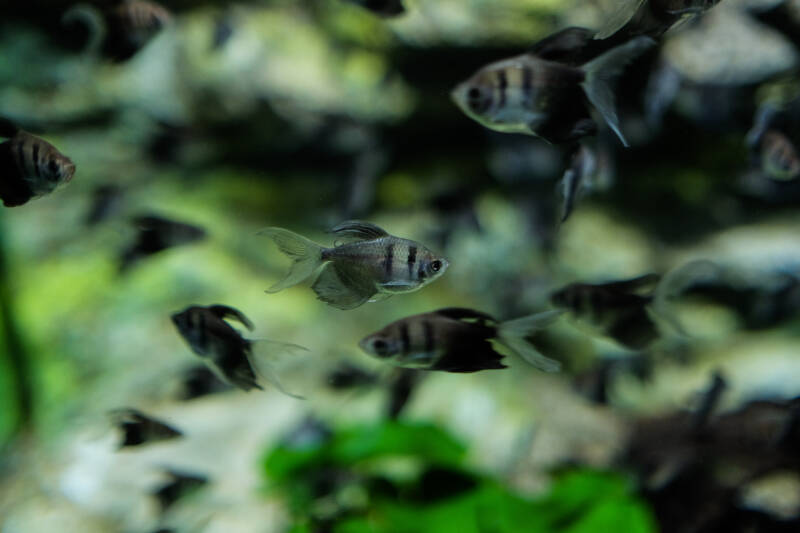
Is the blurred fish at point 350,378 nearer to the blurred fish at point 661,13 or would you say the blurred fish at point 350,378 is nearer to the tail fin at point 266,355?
the tail fin at point 266,355

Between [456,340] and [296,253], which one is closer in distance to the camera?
[296,253]

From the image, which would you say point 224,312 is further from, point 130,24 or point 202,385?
point 202,385

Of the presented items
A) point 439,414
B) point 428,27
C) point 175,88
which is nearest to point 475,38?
point 428,27

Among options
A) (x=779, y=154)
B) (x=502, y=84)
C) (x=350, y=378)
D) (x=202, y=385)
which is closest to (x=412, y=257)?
(x=502, y=84)

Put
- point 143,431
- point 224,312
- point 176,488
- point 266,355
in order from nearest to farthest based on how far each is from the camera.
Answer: point 266,355, point 224,312, point 143,431, point 176,488

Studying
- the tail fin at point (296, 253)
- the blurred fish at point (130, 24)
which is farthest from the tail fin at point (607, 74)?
the blurred fish at point (130, 24)

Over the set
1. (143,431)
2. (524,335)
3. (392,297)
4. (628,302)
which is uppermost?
(524,335)
